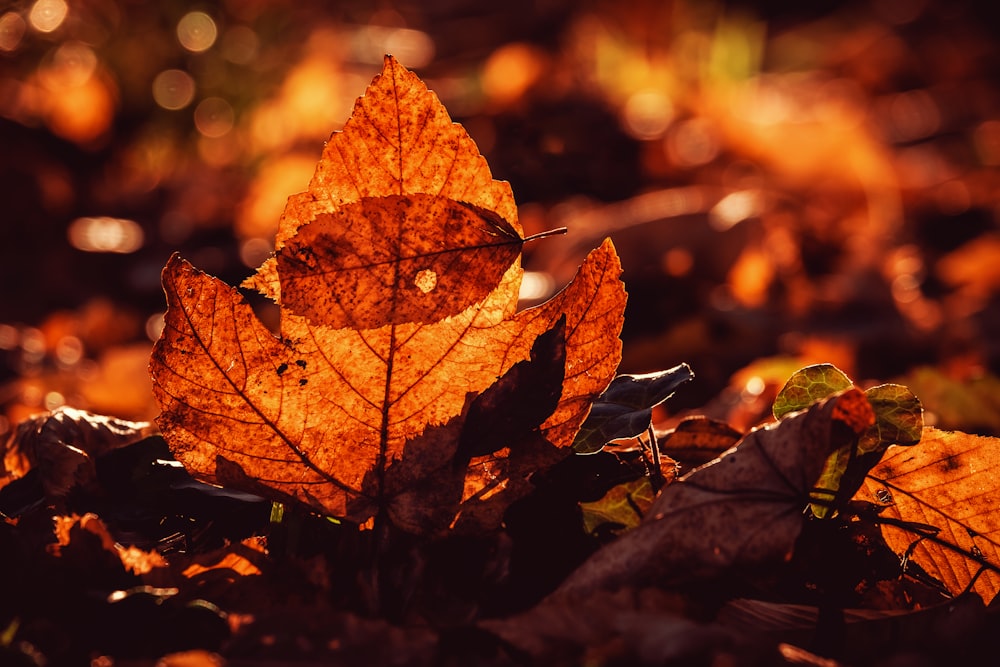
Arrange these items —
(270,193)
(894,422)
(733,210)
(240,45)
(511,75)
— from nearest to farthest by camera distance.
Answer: (894,422) → (733,210) → (270,193) → (511,75) → (240,45)

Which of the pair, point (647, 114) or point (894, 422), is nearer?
point (894, 422)

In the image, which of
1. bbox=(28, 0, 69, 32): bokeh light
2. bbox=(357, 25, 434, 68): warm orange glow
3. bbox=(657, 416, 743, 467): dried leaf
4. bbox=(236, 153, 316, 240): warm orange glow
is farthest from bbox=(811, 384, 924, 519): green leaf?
bbox=(357, 25, 434, 68): warm orange glow

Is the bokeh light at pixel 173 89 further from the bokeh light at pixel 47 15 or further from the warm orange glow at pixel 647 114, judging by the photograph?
the warm orange glow at pixel 647 114

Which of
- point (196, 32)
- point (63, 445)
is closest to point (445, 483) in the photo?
point (63, 445)

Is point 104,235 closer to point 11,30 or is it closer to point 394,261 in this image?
point 11,30

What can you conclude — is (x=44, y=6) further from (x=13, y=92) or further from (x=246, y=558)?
(x=246, y=558)

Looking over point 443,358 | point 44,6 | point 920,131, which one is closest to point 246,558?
point 443,358

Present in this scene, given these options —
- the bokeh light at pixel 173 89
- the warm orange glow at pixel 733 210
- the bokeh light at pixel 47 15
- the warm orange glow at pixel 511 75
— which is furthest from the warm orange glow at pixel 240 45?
the warm orange glow at pixel 733 210
